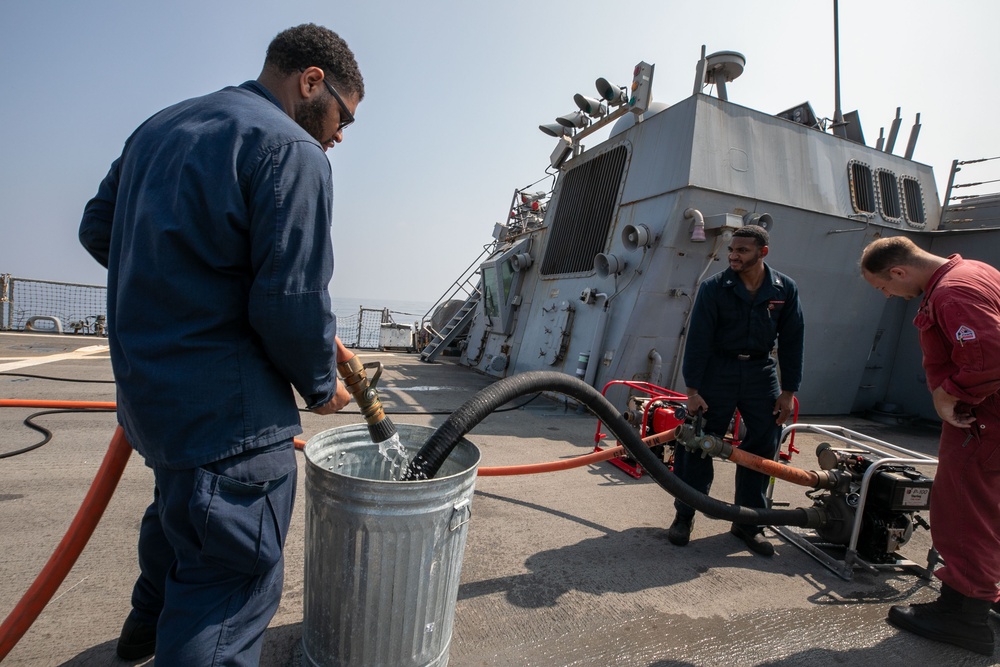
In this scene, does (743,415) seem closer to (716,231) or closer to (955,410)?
(955,410)

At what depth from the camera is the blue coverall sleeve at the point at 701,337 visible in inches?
128

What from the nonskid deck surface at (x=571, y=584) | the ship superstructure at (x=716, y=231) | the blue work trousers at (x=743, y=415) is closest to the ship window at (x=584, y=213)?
→ the ship superstructure at (x=716, y=231)

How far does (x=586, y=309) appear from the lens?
736cm

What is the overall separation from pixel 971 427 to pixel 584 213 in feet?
21.0

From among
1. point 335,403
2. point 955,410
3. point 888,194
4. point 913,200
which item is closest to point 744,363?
point 955,410

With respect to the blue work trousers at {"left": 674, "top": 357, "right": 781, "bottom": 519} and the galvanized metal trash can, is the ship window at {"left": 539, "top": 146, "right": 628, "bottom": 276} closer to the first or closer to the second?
the blue work trousers at {"left": 674, "top": 357, "right": 781, "bottom": 519}

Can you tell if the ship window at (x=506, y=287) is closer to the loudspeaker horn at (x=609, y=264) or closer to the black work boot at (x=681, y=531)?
the loudspeaker horn at (x=609, y=264)

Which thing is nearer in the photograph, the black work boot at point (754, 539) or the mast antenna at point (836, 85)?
the black work boot at point (754, 539)

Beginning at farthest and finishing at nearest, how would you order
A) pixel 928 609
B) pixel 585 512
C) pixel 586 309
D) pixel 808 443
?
1. pixel 586 309
2. pixel 808 443
3. pixel 585 512
4. pixel 928 609

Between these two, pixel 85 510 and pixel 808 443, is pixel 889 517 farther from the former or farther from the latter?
pixel 85 510

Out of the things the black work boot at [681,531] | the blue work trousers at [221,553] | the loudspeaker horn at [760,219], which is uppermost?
the loudspeaker horn at [760,219]

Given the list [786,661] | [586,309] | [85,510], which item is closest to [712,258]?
[586,309]

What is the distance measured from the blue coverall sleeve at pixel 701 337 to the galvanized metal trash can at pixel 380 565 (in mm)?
2076

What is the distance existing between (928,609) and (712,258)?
15.0 feet
